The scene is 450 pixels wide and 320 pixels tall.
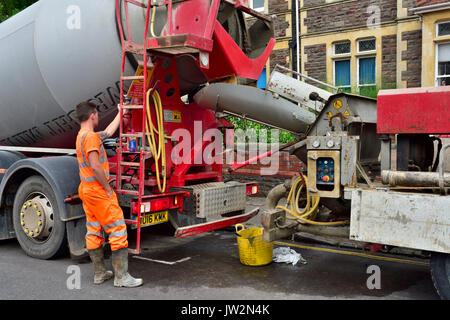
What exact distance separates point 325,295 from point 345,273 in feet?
2.47

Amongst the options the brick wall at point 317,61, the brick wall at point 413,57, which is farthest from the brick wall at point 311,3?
the brick wall at point 413,57

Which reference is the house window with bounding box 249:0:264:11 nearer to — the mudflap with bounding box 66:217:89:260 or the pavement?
the pavement

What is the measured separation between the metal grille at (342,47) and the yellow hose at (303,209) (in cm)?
1084

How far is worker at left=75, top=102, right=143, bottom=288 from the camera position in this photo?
4430 mm

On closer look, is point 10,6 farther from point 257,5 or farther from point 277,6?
point 277,6

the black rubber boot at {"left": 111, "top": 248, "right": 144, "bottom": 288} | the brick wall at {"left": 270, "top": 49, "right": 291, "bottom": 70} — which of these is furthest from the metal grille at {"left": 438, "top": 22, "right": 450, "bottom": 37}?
the black rubber boot at {"left": 111, "top": 248, "right": 144, "bottom": 288}

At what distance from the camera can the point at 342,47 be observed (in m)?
14.7

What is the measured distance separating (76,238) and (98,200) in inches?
40.6

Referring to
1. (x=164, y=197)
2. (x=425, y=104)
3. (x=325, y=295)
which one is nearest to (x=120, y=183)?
(x=164, y=197)

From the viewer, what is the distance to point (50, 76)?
19.1 feet

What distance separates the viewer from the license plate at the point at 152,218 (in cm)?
494

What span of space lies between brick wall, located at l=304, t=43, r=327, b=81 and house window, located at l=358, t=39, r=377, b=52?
1.08 meters

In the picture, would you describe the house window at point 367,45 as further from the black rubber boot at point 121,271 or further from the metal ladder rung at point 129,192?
the black rubber boot at point 121,271

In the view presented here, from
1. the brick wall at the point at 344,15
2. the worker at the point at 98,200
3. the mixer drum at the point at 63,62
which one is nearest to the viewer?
the worker at the point at 98,200
